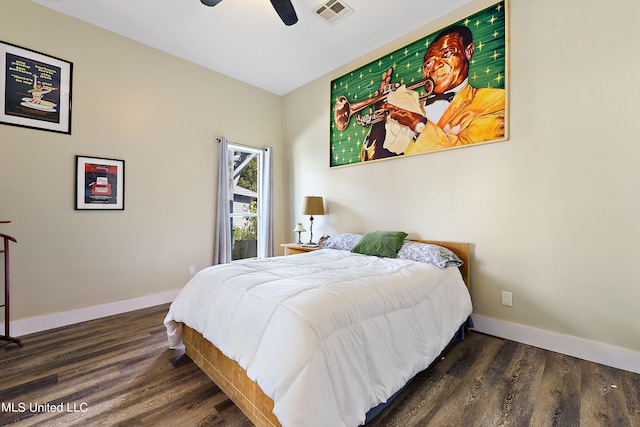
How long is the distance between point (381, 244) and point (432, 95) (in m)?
1.62

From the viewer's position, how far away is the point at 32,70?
2.60 metres

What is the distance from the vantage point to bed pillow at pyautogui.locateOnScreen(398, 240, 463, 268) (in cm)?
240

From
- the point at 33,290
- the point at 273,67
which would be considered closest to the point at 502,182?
the point at 273,67

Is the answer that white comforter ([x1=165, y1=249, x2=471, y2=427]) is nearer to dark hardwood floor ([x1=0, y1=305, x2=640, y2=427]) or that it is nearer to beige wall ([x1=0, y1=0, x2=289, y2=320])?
dark hardwood floor ([x1=0, y1=305, x2=640, y2=427])

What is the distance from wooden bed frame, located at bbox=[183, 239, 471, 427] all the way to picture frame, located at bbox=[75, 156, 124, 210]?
1.82 m

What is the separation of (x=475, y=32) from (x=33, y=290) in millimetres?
4780

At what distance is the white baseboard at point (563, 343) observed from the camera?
1.95m

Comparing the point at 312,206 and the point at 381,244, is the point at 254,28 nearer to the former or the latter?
the point at 312,206

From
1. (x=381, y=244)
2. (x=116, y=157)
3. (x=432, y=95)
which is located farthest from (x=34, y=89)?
(x=432, y=95)

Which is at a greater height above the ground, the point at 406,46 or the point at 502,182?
the point at 406,46

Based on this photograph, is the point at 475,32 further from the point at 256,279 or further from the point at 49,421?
the point at 49,421

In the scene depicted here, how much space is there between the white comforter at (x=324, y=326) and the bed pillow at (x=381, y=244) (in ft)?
1.52

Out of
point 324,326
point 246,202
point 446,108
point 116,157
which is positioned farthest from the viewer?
point 246,202

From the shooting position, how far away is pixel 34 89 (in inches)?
103
